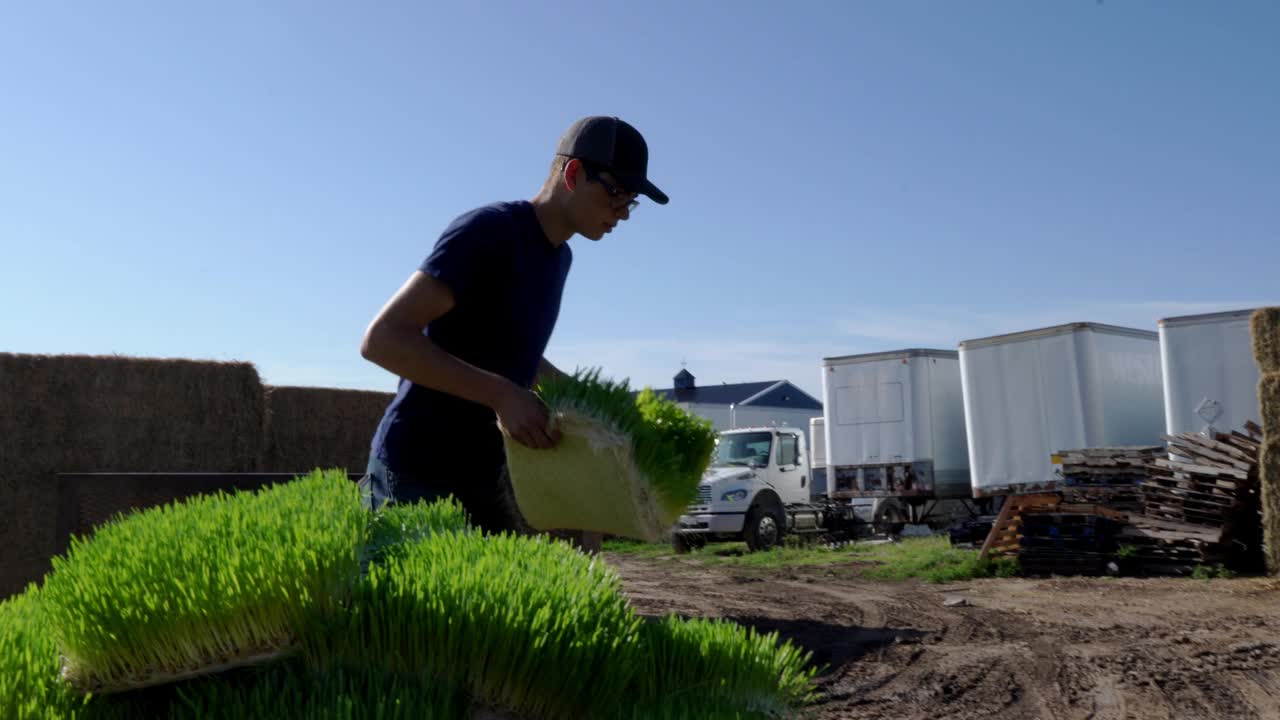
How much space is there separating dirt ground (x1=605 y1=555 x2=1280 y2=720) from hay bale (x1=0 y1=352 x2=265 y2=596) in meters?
4.10

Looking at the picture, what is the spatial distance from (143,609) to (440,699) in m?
0.36

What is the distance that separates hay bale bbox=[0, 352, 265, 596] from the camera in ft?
24.8

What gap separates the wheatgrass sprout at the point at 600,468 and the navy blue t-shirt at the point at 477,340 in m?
0.62

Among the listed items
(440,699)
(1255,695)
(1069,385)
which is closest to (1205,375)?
(1069,385)

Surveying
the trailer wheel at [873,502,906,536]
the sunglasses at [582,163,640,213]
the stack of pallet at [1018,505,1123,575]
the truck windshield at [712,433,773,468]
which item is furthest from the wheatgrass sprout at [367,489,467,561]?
the trailer wheel at [873,502,906,536]

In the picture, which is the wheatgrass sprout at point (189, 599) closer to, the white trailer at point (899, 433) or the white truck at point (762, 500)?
the white truck at point (762, 500)

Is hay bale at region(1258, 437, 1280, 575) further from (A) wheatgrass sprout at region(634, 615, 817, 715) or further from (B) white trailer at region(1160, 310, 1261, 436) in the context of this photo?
(A) wheatgrass sprout at region(634, 615, 817, 715)

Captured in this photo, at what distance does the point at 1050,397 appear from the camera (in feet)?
58.7

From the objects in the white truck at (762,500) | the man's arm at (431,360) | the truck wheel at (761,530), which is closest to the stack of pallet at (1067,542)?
the white truck at (762,500)

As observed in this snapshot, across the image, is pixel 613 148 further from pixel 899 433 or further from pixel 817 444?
pixel 817 444

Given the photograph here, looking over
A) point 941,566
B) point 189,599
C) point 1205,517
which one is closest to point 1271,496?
point 1205,517

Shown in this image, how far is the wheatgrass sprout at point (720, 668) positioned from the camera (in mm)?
1497

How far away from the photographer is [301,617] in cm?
129

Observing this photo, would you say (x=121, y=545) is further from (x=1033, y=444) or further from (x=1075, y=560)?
(x=1033, y=444)
